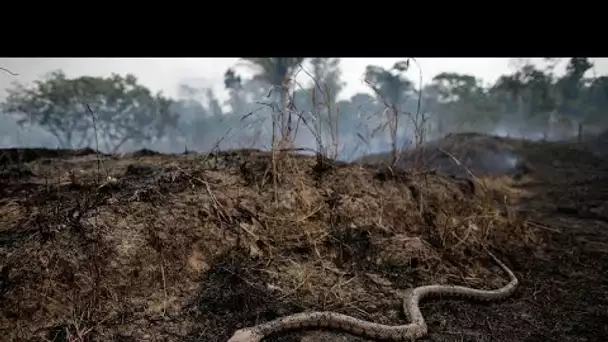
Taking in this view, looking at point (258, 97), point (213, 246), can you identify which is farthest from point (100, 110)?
point (213, 246)

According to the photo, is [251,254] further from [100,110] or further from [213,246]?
[100,110]

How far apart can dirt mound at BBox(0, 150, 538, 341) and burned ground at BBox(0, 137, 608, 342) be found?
2cm

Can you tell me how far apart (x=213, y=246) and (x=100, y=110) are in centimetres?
3348

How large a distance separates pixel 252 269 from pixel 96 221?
162 cm

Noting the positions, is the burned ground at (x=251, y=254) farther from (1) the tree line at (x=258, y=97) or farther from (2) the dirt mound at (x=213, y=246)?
(1) the tree line at (x=258, y=97)

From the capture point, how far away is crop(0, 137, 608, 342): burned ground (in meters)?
3.33

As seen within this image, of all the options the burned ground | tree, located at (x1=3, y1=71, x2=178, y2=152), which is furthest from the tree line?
the burned ground

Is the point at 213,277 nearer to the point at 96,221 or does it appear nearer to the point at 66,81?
the point at 96,221

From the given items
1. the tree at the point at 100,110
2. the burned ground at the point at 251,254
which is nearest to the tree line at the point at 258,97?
the tree at the point at 100,110

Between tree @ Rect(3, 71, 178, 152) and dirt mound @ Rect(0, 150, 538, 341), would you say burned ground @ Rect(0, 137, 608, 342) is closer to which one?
dirt mound @ Rect(0, 150, 538, 341)

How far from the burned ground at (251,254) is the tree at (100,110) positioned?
23816mm

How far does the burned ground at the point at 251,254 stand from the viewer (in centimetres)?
333

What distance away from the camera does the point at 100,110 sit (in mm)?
33062

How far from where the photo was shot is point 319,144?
18.3ft
